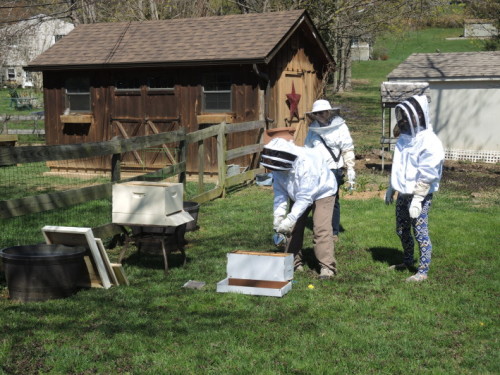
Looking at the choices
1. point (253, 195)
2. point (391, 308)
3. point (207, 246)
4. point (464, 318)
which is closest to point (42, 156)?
point (207, 246)

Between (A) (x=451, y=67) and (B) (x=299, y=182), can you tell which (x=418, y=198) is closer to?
(B) (x=299, y=182)

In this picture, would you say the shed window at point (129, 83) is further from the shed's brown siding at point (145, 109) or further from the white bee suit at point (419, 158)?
the white bee suit at point (419, 158)

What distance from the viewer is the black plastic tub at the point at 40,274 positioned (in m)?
6.51

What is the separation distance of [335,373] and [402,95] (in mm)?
12751

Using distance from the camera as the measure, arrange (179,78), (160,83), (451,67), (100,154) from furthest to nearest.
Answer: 1. (451,67)
2. (160,83)
3. (179,78)
4. (100,154)

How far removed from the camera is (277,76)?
55.2ft

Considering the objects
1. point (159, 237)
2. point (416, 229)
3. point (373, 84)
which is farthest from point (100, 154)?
point (373, 84)

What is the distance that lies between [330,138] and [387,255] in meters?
1.69

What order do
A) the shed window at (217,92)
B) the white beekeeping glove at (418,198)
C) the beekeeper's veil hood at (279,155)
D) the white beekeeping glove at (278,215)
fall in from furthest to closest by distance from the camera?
the shed window at (217,92) → the white beekeeping glove at (418,198) → the white beekeeping glove at (278,215) → the beekeeper's veil hood at (279,155)

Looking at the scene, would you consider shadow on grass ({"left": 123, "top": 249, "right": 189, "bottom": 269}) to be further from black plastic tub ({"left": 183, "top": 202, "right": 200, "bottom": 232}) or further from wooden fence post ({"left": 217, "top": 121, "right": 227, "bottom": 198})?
wooden fence post ({"left": 217, "top": 121, "right": 227, "bottom": 198})

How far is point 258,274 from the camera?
717 centimetres

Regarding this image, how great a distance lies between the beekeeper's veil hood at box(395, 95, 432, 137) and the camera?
7156 millimetres

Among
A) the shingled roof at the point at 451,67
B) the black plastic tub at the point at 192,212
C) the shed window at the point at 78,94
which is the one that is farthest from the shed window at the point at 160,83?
the black plastic tub at the point at 192,212

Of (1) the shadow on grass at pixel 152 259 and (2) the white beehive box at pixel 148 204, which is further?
(1) the shadow on grass at pixel 152 259
